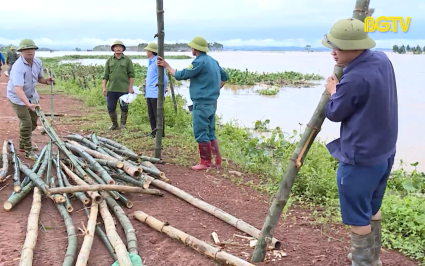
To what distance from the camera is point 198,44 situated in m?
5.43

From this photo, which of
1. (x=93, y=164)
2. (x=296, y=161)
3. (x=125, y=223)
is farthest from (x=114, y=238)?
(x=93, y=164)

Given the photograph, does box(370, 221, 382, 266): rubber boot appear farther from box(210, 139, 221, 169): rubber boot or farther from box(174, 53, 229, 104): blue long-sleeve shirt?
box(210, 139, 221, 169): rubber boot

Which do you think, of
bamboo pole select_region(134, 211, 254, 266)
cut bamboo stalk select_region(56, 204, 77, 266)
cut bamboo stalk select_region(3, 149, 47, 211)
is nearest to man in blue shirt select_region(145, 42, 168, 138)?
cut bamboo stalk select_region(3, 149, 47, 211)

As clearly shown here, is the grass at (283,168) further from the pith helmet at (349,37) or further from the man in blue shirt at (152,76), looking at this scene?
the pith helmet at (349,37)

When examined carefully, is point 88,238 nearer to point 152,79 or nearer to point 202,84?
point 202,84

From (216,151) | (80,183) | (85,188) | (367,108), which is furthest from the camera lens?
(216,151)

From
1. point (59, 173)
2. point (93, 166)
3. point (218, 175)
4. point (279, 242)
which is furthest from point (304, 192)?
point (59, 173)

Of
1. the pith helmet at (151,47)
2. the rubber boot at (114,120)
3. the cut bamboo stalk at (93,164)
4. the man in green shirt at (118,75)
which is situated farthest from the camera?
the rubber boot at (114,120)

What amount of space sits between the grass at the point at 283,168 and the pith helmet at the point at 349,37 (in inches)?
81.4

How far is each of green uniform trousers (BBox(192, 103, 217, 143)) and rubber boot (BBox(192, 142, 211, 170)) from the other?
0.26ft

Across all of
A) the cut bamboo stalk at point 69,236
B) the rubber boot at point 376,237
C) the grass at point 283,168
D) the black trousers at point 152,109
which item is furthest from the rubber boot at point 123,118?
the rubber boot at point 376,237

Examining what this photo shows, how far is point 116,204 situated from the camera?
4.13m

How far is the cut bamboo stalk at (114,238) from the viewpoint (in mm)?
3088

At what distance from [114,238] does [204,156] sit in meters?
2.60
